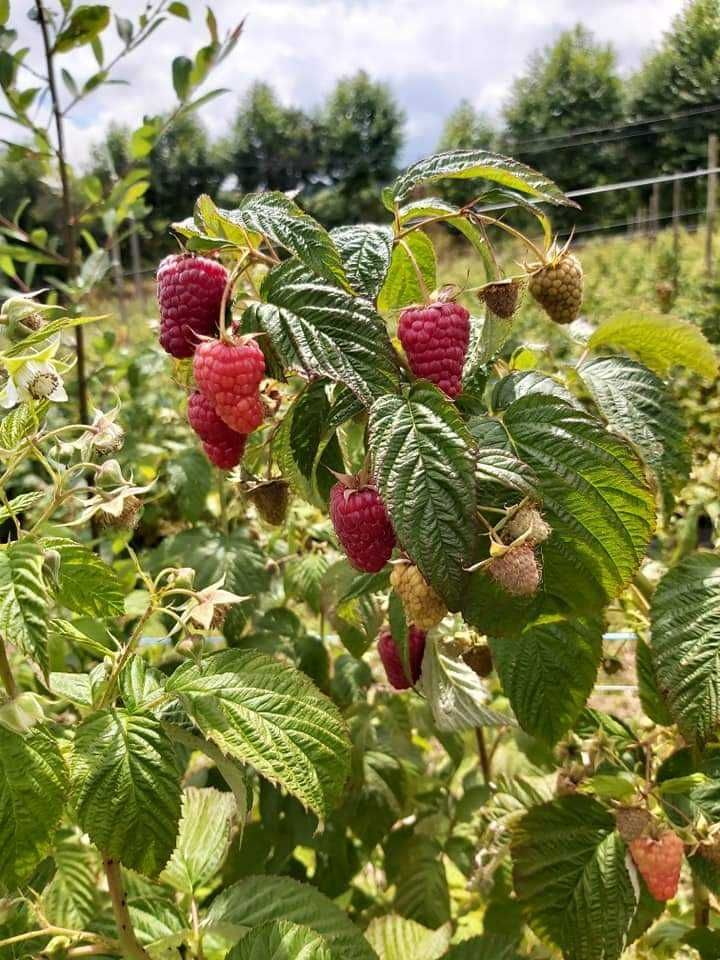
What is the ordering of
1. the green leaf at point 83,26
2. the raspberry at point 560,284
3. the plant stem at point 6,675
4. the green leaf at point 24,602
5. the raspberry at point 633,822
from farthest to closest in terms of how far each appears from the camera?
the green leaf at point 83,26
the raspberry at point 633,822
the raspberry at point 560,284
the plant stem at point 6,675
the green leaf at point 24,602

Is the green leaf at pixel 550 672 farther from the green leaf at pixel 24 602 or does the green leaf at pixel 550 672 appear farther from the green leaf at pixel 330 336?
the green leaf at pixel 24 602

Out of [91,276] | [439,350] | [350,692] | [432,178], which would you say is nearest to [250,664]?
[439,350]

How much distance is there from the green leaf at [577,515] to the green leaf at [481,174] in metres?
0.17

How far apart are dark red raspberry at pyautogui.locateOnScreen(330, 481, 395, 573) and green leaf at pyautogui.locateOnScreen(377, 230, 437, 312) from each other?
210mm

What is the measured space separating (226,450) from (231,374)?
113 millimetres

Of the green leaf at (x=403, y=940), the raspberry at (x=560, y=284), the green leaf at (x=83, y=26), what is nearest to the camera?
the raspberry at (x=560, y=284)

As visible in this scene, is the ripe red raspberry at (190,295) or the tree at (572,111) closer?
the ripe red raspberry at (190,295)

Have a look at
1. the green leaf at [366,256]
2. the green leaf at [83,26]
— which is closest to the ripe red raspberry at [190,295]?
the green leaf at [366,256]

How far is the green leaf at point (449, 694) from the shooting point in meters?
0.81

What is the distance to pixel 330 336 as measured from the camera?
1.90 ft

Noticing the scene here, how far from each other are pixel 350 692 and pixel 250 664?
2.33 ft

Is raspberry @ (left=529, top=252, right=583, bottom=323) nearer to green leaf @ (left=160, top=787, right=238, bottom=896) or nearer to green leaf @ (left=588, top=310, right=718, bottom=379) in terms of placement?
green leaf @ (left=588, top=310, right=718, bottom=379)

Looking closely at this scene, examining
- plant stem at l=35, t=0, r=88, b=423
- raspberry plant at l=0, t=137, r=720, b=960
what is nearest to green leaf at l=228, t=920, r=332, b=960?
raspberry plant at l=0, t=137, r=720, b=960

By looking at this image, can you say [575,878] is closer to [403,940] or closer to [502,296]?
[403,940]
